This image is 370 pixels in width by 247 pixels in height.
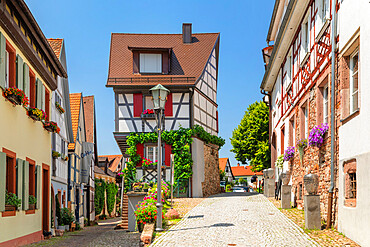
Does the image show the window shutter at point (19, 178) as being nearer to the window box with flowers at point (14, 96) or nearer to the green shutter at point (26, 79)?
the window box with flowers at point (14, 96)

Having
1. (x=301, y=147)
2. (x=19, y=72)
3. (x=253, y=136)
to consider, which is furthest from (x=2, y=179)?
(x=253, y=136)

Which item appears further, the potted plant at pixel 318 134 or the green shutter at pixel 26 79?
the green shutter at pixel 26 79

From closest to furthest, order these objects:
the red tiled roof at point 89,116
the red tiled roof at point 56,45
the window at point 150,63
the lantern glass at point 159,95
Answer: the lantern glass at point 159,95 < the red tiled roof at point 56,45 < the window at point 150,63 < the red tiled roof at point 89,116

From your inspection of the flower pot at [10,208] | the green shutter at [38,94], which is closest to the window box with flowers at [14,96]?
the flower pot at [10,208]

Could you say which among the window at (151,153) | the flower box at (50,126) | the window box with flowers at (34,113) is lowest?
the window at (151,153)

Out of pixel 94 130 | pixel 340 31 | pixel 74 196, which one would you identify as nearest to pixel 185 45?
pixel 94 130

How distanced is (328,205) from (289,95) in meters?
8.55

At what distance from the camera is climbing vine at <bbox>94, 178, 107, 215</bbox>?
117 ft

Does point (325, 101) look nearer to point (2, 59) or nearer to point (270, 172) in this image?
point (2, 59)

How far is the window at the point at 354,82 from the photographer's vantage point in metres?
10.5

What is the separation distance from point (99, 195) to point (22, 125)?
2424 cm

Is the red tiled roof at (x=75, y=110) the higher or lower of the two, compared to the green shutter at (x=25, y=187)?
higher

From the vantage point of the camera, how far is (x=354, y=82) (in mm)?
10609

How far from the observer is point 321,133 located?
504 inches
